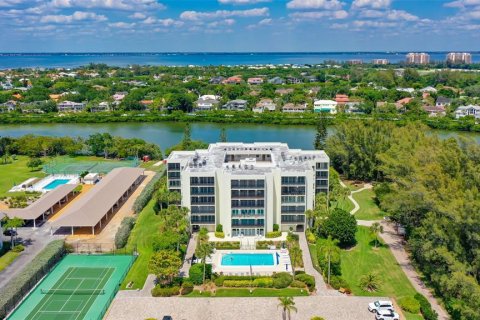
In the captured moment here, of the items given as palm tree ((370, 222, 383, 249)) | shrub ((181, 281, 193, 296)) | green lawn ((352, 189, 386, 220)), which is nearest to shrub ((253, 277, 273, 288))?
shrub ((181, 281, 193, 296))

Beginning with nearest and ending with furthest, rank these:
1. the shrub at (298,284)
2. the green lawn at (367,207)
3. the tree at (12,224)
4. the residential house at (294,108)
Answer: the shrub at (298,284), the tree at (12,224), the green lawn at (367,207), the residential house at (294,108)

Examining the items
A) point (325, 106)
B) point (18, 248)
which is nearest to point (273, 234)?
point (18, 248)

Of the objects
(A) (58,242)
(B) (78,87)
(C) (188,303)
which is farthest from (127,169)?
(B) (78,87)

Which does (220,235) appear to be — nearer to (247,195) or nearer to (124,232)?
(247,195)

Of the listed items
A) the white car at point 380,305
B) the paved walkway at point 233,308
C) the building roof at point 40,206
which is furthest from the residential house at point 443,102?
the paved walkway at point 233,308

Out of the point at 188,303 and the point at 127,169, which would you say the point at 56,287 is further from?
the point at 127,169

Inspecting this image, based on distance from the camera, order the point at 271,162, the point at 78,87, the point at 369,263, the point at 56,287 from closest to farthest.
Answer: the point at 56,287, the point at 369,263, the point at 271,162, the point at 78,87

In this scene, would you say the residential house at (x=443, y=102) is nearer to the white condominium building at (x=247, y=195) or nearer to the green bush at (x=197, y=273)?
the white condominium building at (x=247, y=195)

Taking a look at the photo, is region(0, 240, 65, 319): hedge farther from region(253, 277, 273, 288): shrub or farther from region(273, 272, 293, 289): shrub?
region(273, 272, 293, 289): shrub
